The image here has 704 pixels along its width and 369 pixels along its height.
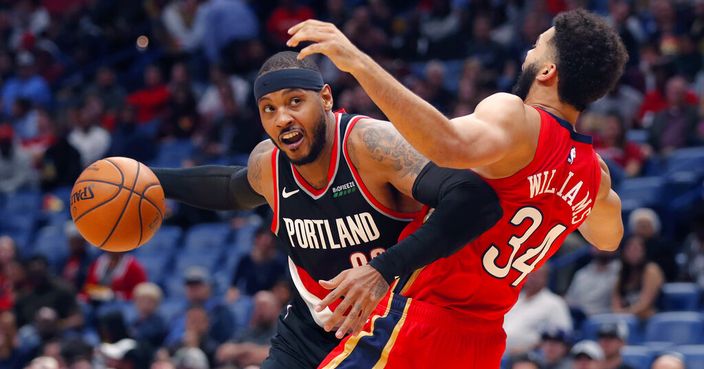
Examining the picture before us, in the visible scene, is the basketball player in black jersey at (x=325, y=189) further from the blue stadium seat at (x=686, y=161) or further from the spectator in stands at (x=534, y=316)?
the blue stadium seat at (x=686, y=161)

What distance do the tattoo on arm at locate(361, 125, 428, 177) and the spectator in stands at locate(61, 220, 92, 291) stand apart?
896 centimetres

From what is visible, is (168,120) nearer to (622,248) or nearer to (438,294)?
(622,248)

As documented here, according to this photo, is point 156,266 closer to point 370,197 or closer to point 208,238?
point 208,238

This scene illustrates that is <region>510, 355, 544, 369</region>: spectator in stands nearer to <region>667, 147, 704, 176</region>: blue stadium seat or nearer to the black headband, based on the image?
<region>667, 147, 704, 176</region>: blue stadium seat

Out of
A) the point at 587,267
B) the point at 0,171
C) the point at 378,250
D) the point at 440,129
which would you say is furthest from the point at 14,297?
the point at 440,129

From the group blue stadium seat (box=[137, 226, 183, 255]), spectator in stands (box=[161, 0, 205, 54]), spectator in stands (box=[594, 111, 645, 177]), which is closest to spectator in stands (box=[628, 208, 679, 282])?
spectator in stands (box=[594, 111, 645, 177])

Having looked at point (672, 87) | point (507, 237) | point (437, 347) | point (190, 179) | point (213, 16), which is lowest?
point (437, 347)

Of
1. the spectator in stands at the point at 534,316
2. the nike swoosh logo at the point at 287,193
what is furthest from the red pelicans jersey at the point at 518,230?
the spectator in stands at the point at 534,316

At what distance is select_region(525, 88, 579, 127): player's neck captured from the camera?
4426 millimetres

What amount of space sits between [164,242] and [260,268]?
263 centimetres

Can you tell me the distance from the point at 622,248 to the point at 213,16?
793 centimetres

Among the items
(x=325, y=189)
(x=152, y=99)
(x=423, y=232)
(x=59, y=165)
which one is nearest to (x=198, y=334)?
(x=59, y=165)

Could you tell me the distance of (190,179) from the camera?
5516 mm

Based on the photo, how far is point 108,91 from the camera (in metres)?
16.5
